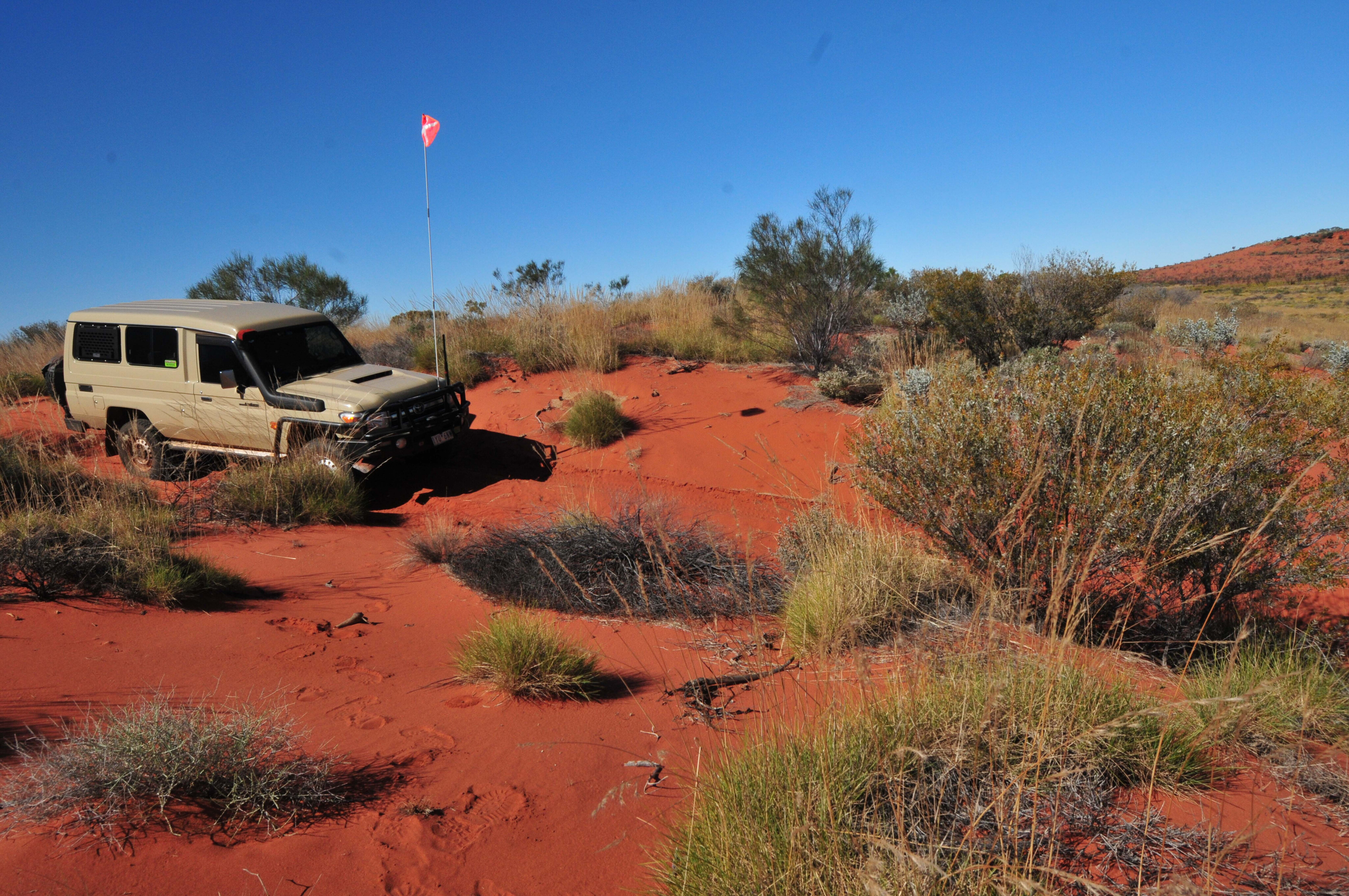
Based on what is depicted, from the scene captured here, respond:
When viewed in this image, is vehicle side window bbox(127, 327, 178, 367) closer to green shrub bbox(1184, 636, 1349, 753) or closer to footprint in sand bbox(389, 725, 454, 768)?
footprint in sand bbox(389, 725, 454, 768)

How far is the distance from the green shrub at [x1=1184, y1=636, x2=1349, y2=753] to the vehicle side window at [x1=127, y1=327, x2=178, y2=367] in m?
10.0

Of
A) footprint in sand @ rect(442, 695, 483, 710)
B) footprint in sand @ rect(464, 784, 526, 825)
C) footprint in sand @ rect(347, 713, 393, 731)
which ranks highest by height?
footprint in sand @ rect(347, 713, 393, 731)

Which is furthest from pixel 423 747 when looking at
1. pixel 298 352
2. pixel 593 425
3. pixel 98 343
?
pixel 98 343

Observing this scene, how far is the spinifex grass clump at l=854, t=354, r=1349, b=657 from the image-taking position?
13.1ft

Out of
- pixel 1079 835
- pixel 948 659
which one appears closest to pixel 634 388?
pixel 948 659

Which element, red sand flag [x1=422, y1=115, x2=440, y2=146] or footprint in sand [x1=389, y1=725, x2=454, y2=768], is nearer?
footprint in sand [x1=389, y1=725, x2=454, y2=768]

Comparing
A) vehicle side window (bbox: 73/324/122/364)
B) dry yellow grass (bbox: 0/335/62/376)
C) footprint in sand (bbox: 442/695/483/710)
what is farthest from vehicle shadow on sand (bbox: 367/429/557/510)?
dry yellow grass (bbox: 0/335/62/376)

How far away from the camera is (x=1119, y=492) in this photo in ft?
13.3

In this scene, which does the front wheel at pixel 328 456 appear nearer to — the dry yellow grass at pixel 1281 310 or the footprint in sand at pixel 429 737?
the footprint in sand at pixel 429 737

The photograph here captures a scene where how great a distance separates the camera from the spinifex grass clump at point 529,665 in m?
3.87

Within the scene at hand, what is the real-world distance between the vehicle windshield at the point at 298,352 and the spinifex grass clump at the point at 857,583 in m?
6.43

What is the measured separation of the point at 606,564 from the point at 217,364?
5.80m

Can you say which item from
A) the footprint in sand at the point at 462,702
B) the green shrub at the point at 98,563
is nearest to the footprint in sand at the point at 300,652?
the footprint in sand at the point at 462,702

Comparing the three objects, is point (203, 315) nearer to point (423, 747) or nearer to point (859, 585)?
point (423, 747)
